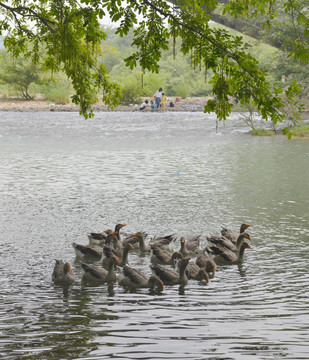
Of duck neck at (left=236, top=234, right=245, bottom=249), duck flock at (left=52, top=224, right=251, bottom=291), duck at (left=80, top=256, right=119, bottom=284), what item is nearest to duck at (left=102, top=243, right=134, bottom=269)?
duck flock at (left=52, top=224, right=251, bottom=291)

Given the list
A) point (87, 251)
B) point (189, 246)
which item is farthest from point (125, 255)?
point (189, 246)

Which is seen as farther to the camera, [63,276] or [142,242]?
[142,242]

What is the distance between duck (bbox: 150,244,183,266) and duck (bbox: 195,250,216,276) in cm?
47

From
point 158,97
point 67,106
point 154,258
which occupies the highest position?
point 158,97

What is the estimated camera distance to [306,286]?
10539 mm

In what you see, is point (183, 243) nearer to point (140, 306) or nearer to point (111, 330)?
point (140, 306)

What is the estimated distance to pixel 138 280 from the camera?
1071 centimetres

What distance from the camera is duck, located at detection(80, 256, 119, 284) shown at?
1108 centimetres

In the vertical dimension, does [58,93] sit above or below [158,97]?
above

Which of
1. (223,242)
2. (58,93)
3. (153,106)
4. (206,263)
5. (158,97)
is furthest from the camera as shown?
(58,93)

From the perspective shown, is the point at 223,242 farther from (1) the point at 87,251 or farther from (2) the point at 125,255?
(1) the point at 87,251

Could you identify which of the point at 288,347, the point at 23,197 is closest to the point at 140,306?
the point at 288,347

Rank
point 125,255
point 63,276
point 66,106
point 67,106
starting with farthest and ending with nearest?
point 67,106 < point 66,106 < point 125,255 < point 63,276

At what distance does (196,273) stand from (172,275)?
1.52 ft
